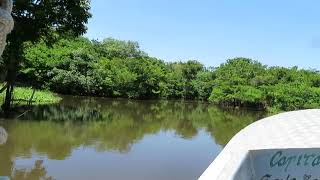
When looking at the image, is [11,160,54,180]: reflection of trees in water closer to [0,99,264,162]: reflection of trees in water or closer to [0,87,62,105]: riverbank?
[0,99,264,162]: reflection of trees in water

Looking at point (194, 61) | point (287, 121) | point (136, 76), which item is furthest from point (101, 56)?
point (287, 121)

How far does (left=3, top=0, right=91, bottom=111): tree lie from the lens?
47.1 ft

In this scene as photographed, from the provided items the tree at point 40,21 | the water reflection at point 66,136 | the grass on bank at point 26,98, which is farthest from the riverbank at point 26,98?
the tree at point 40,21

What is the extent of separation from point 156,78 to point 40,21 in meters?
28.7

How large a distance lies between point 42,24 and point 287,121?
12.2 meters

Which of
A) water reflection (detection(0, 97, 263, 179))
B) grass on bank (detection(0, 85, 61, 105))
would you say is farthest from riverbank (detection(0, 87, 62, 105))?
water reflection (detection(0, 97, 263, 179))

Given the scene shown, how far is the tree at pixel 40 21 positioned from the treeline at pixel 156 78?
12284 millimetres

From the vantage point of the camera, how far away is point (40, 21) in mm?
14797

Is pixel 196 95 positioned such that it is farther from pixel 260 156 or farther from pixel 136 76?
pixel 260 156

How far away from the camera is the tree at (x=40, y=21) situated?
14.4m

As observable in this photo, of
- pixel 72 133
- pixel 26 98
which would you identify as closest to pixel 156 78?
pixel 26 98

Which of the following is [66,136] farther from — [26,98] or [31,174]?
[26,98]

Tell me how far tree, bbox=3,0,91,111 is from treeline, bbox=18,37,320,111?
12284 mm

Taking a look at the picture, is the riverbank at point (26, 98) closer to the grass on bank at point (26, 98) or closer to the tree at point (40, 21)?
the grass on bank at point (26, 98)
